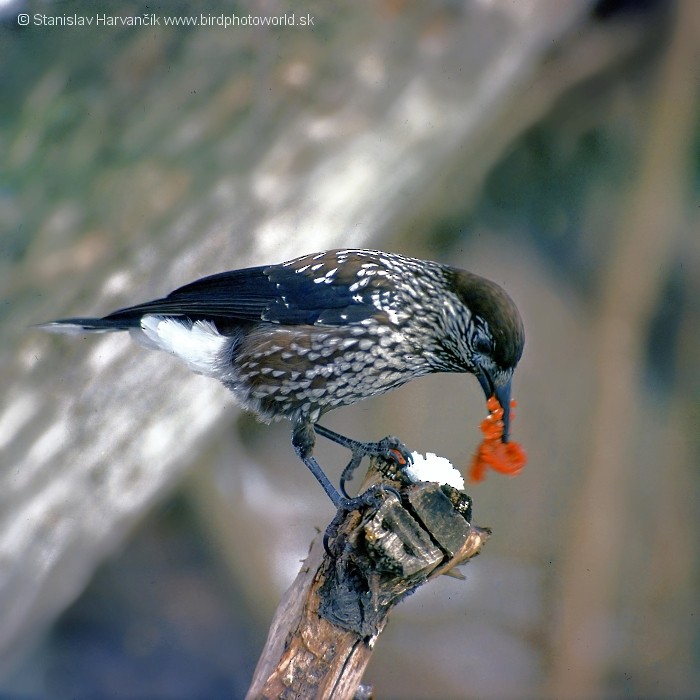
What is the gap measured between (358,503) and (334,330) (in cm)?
39

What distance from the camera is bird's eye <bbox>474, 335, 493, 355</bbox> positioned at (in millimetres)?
1695

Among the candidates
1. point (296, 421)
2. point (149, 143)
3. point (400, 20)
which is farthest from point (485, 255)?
point (149, 143)

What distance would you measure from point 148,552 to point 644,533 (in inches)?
60.9

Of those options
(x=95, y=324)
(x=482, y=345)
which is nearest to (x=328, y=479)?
(x=482, y=345)

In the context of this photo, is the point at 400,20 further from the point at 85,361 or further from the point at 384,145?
the point at 85,361

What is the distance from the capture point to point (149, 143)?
2.32 m

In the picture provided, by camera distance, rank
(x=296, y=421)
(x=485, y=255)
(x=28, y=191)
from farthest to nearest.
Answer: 1. (x=485, y=255)
2. (x=28, y=191)
3. (x=296, y=421)

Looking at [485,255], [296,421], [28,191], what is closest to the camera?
[296,421]

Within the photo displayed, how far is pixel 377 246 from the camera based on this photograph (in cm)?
246

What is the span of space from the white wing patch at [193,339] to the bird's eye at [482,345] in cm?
60

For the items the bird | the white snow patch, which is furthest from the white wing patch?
the white snow patch

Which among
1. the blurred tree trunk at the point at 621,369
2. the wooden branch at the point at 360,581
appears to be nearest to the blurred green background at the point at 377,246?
the blurred tree trunk at the point at 621,369

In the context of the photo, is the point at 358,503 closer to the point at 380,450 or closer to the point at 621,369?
the point at 380,450

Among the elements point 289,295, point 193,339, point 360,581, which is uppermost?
point 289,295
